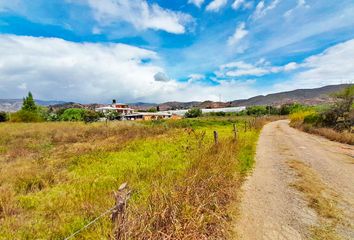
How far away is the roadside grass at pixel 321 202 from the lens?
3854 millimetres

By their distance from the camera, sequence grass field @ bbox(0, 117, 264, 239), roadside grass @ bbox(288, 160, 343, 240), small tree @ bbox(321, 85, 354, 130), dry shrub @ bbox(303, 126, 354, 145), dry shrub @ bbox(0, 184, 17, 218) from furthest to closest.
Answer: small tree @ bbox(321, 85, 354, 130), dry shrub @ bbox(303, 126, 354, 145), dry shrub @ bbox(0, 184, 17, 218), roadside grass @ bbox(288, 160, 343, 240), grass field @ bbox(0, 117, 264, 239)

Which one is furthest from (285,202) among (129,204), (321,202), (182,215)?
(129,204)

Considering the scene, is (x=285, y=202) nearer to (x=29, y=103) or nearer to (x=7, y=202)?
(x=7, y=202)

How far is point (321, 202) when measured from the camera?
16.7ft

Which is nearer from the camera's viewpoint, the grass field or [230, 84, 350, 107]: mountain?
the grass field

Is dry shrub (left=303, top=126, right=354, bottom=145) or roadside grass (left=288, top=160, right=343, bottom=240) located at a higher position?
roadside grass (left=288, top=160, right=343, bottom=240)

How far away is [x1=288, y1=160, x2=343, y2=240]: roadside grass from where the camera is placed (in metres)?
3.85

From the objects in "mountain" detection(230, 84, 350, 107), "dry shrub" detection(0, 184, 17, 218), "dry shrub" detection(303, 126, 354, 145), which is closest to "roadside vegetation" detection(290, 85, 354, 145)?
"dry shrub" detection(303, 126, 354, 145)

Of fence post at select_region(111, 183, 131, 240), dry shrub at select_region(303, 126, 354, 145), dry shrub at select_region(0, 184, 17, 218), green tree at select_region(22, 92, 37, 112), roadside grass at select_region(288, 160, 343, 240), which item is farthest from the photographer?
green tree at select_region(22, 92, 37, 112)

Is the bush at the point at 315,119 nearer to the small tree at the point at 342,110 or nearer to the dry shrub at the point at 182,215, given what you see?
the small tree at the point at 342,110

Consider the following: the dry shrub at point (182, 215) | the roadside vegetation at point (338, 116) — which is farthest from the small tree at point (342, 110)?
the dry shrub at point (182, 215)

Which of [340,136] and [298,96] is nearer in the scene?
[340,136]

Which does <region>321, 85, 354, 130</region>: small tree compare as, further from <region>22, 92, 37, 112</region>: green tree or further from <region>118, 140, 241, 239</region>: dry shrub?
<region>22, 92, 37, 112</region>: green tree

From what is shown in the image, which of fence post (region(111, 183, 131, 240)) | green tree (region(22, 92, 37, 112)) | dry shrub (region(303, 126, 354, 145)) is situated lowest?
dry shrub (region(303, 126, 354, 145))
